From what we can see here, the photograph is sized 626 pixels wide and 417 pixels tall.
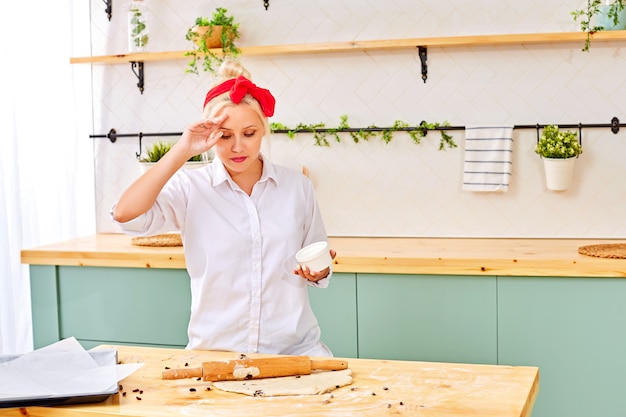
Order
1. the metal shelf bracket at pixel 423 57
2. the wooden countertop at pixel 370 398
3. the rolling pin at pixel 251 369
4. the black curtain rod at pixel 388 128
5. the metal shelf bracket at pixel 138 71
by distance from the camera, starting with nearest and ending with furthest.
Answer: the wooden countertop at pixel 370 398
the rolling pin at pixel 251 369
the black curtain rod at pixel 388 128
the metal shelf bracket at pixel 423 57
the metal shelf bracket at pixel 138 71

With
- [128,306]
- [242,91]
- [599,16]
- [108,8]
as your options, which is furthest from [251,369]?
[108,8]

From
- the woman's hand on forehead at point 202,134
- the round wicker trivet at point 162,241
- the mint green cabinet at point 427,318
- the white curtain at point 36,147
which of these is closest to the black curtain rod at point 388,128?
the white curtain at point 36,147

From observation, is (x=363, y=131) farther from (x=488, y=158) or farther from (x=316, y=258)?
(x=316, y=258)

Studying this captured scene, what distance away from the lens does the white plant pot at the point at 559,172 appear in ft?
11.2

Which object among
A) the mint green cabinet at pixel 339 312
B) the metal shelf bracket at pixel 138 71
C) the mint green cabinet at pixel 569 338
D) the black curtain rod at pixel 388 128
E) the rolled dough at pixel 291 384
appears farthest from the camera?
the metal shelf bracket at pixel 138 71

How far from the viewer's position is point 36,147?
12.2 feet

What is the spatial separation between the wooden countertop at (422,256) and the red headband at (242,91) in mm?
1051

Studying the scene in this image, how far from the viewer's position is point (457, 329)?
3.09m

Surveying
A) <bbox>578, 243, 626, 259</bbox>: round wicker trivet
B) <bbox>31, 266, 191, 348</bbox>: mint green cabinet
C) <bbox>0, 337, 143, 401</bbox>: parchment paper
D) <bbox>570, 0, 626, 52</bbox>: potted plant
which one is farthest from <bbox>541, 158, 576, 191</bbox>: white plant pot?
<bbox>0, 337, 143, 401</bbox>: parchment paper

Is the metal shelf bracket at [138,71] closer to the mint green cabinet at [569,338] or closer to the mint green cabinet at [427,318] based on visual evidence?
the mint green cabinet at [427,318]

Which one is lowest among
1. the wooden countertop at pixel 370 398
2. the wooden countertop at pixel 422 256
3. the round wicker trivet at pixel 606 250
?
the wooden countertop at pixel 370 398

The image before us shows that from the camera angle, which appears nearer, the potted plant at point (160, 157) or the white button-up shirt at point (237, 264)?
the white button-up shirt at point (237, 264)

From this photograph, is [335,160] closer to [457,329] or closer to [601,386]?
[457,329]

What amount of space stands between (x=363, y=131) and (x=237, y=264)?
158cm
